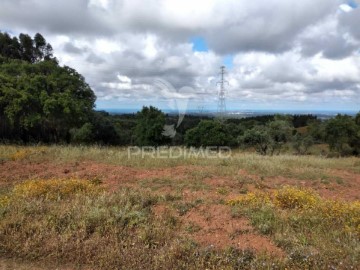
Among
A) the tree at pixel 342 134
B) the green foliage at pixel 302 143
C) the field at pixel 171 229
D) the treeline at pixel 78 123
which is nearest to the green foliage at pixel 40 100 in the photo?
the treeline at pixel 78 123

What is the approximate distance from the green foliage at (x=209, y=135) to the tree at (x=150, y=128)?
11.4 feet

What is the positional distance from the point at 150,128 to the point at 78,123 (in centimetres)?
1248

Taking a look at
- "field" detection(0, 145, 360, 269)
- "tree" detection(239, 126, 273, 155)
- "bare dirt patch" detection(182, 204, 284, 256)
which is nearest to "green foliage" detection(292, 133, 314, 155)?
"tree" detection(239, 126, 273, 155)

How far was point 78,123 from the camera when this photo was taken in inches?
805

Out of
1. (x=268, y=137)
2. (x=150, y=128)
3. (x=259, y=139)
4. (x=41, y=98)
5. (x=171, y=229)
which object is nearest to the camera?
(x=171, y=229)

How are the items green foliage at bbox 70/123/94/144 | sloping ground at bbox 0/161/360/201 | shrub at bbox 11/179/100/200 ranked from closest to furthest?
1. shrub at bbox 11/179/100/200
2. sloping ground at bbox 0/161/360/201
3. green foliage at bbox 70/123/94/144

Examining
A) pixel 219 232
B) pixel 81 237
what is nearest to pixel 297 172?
pixel 219 232

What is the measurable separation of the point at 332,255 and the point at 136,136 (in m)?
31.5

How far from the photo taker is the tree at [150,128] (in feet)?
105

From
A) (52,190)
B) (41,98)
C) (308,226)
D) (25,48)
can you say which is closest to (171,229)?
(308,226)

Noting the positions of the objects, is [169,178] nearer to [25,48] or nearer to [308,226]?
[308,226]

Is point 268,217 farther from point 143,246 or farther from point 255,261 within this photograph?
point 143,246

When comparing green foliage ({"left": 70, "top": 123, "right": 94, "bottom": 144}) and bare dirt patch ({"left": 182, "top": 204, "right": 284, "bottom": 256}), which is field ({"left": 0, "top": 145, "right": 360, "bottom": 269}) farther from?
green foliage ({"left": 70, "top": 123, "right": 94, "bottom": 144})

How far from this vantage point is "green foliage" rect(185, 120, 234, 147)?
34.8 metres
